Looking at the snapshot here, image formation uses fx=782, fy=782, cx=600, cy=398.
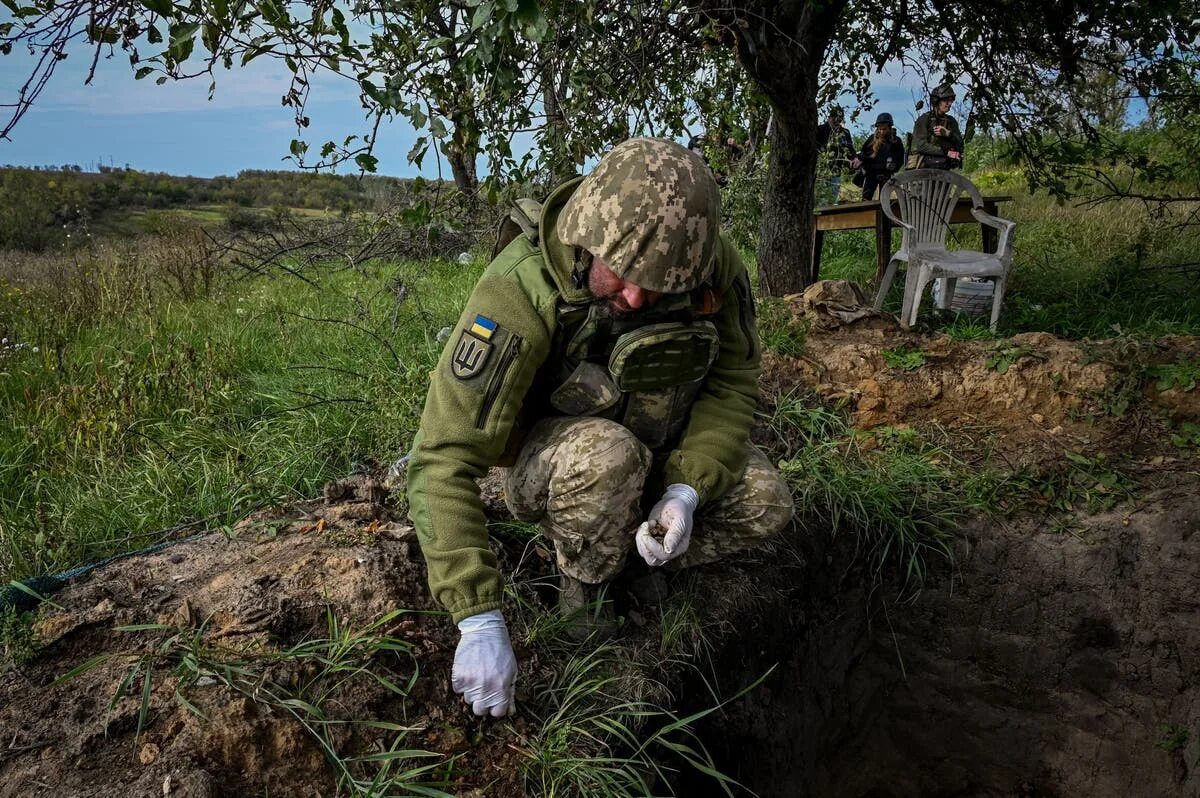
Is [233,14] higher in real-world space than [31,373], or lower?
higher

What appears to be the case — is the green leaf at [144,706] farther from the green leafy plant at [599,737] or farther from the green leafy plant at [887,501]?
the green leafy plant at [887,501]

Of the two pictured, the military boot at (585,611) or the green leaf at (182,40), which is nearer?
the green leaf at (182,40)

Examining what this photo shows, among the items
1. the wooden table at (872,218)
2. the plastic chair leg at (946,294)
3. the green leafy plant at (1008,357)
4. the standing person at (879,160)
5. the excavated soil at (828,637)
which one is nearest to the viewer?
the excavated soil at (828,637)

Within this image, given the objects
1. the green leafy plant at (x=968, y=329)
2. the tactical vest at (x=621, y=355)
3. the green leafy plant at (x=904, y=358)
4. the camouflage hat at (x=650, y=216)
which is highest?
the camouflage hat at (x=650, y=216)

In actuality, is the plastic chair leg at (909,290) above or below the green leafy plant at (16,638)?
above

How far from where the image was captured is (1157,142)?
8172 millimetres

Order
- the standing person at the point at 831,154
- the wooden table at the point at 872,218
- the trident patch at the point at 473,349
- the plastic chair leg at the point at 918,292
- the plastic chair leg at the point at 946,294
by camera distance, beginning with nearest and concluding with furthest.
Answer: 1. the trident patch at the point at 473,349
2. the plastic chair leg at the point at 918,292
3. the plastic chair leg at the point at 946,294
4. the wooden table at the point at 872,218
5. the standing person at the point at 831,154

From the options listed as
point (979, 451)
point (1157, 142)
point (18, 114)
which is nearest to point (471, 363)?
point (18, 114)

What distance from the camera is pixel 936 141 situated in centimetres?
618

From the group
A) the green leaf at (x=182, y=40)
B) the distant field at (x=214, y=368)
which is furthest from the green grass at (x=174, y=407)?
the green leaf at (x=182, y=40)

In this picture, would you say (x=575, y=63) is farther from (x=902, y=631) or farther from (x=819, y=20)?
(x=902, y=631)

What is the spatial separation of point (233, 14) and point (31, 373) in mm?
2183

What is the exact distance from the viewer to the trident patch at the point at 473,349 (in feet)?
5.77

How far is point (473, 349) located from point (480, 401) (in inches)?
4.7
